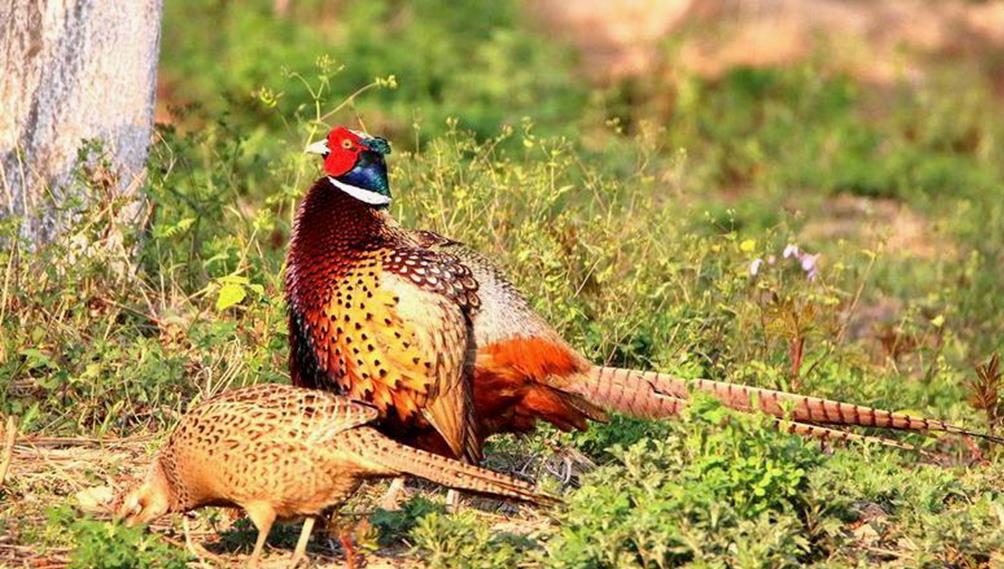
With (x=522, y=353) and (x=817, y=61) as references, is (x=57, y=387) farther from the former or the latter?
(x=817, y=61)

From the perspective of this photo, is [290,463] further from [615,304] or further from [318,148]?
[615,304]

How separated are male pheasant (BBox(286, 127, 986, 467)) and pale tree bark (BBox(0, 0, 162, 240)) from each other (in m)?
1.10

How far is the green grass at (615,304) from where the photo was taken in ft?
17.1

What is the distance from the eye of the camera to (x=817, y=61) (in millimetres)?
12711

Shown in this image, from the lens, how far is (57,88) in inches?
262

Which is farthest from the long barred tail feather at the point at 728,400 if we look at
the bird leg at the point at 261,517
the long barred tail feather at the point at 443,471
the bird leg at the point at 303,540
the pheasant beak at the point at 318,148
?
the bird leg at the point at 261,517

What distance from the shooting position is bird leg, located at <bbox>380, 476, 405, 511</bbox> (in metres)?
5.69

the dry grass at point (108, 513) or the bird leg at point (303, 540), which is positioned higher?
the bird leg at point (303, 540)

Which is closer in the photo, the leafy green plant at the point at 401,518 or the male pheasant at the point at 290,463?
the male pheasant at the point at 290,463

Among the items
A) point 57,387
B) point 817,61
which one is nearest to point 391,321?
point 57,387

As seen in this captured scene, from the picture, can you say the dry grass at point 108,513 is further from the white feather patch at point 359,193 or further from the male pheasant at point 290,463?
the white feather patch at point 359,193

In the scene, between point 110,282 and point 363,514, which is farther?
point 110,282

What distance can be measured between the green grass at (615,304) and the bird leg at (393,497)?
0.27m

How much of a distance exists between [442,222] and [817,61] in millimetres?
6255
